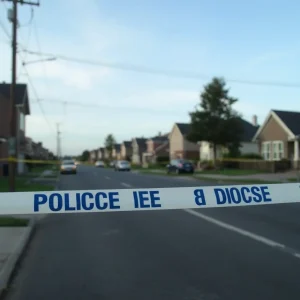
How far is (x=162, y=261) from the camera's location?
6613mm

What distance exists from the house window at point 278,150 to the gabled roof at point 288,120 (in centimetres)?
184

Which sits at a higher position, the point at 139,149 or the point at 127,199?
the point at 139,149

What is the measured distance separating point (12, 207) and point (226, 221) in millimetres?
6584

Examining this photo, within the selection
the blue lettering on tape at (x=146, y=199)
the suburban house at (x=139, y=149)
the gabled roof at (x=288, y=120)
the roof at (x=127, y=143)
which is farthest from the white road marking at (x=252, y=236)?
the roof at (x=127, y=143)

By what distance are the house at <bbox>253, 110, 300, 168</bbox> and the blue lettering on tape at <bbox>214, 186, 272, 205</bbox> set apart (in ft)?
102

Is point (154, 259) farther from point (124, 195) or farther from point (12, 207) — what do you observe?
point (12, 207)

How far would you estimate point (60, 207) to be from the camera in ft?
18.1

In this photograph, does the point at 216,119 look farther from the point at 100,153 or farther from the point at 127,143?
the point at 100,153

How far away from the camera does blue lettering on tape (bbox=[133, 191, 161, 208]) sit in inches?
226

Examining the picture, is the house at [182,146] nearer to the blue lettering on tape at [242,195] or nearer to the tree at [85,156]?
the blue lettering on tape at [242,195]

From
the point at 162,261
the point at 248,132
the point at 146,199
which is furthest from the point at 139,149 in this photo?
the point at 146,199

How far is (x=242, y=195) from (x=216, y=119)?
117 ft

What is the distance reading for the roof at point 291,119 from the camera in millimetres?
37381

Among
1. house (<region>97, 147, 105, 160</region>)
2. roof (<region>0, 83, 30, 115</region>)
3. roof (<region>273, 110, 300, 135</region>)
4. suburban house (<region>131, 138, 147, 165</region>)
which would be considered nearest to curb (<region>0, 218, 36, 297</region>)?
roof (<region>0, 83, 30, 115</region>)
